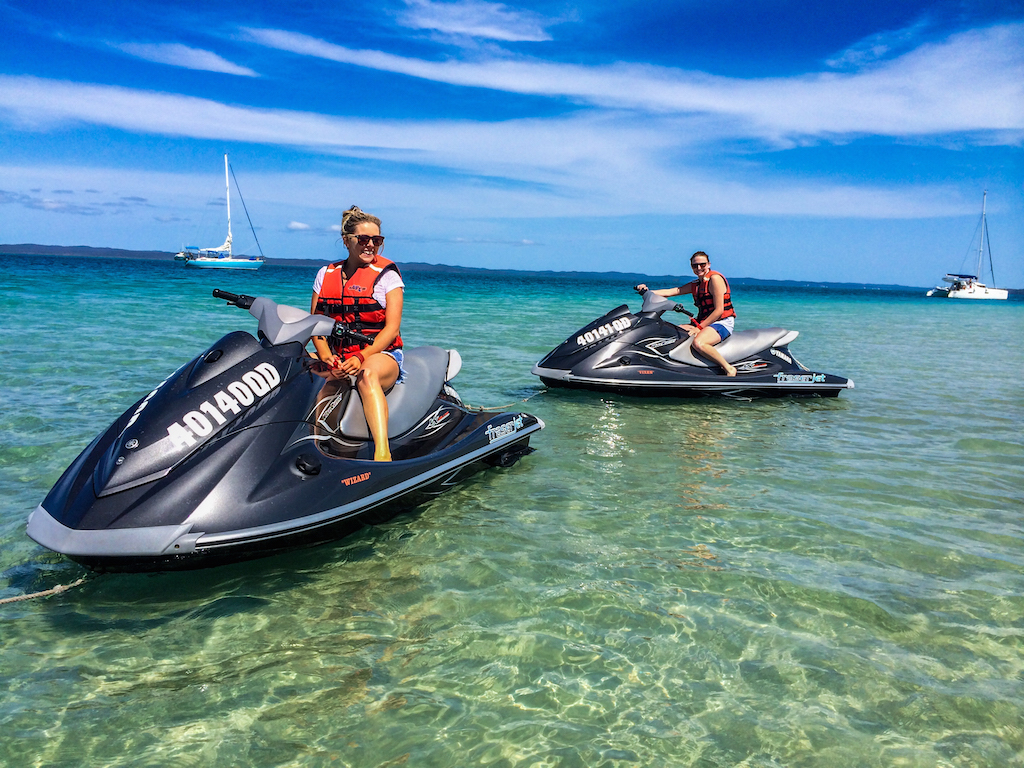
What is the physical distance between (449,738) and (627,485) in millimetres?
3003

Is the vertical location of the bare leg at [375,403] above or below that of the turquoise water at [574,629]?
above

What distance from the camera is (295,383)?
3.88 meters

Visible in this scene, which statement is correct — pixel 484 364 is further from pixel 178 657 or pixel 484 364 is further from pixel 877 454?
pixel 178 657

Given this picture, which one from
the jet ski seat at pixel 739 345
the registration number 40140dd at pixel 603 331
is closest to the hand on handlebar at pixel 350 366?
the registration number 40140dd at pixel 603 331

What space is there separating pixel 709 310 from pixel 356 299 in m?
5.62

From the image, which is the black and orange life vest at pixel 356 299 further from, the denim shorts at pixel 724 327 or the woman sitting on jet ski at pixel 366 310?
the denim shorts at pixel 724 327

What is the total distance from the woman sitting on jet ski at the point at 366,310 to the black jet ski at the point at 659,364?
3.92 meters

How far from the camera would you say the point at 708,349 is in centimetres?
855

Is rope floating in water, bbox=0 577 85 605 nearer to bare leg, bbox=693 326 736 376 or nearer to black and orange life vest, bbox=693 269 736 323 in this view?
bare leg, bbox=693 326 736 376

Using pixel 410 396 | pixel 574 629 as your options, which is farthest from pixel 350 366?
pixel 574 629

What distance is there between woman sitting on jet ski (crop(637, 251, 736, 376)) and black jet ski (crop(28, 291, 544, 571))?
4913 mm

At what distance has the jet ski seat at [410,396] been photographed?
172 inches

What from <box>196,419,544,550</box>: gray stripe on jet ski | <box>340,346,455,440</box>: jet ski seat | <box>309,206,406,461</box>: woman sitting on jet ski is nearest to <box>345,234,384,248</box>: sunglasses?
<box>309,206,406,461</box>: woman sitting on jet ski

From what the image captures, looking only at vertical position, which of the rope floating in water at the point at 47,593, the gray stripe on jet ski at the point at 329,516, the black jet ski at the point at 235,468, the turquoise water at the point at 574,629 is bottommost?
the turquoise water at the point at 574,629
